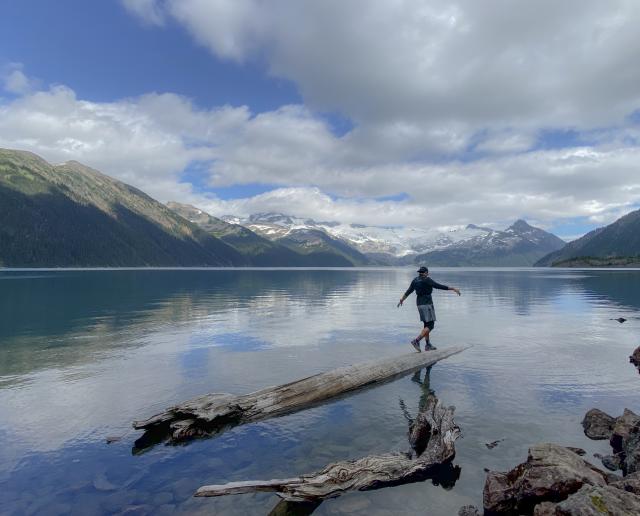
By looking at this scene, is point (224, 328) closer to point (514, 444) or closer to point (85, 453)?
point (85, 453)

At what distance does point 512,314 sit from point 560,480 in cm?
3926

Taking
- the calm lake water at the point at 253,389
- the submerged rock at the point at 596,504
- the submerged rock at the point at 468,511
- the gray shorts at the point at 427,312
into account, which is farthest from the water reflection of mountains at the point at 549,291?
the submerged rock at the point at 596,504

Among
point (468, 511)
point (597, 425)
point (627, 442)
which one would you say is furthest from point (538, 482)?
point (597, 425)

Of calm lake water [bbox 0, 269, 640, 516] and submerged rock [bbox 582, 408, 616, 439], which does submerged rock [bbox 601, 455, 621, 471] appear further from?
submerged rock [bbox 582, 408, 616, 439]

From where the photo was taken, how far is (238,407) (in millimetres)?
14055

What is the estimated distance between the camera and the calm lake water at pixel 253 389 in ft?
34.0

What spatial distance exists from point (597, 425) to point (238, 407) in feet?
38.8

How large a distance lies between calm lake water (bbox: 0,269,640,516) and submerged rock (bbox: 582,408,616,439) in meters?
0.30

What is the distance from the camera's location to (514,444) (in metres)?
12.7

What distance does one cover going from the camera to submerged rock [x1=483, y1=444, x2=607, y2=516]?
8.93 metres

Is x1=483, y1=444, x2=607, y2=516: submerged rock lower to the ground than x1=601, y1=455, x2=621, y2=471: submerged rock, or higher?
higher

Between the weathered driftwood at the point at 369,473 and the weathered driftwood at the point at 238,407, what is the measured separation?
4.05 m

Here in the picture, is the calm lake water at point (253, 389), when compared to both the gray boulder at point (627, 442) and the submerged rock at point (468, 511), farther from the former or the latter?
the gray boulder at point (627, 442)

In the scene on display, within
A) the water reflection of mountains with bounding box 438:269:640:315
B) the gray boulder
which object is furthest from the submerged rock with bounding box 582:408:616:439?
the water reflection of mountains with bounding box 438:269:640:315
